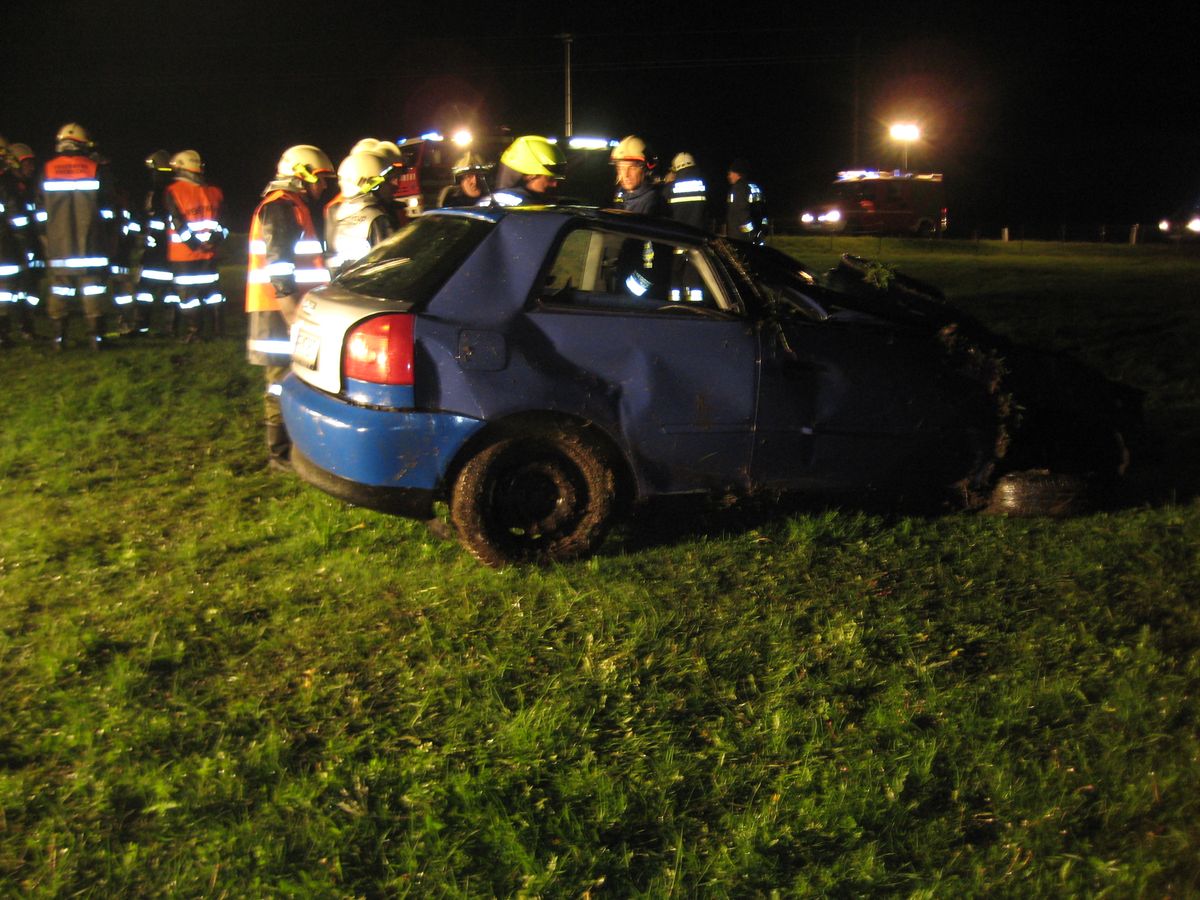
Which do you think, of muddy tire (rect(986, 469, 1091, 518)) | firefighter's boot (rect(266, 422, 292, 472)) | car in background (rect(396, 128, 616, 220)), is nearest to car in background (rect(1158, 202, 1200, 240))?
car in background (rect(396, 128, 616, 220))

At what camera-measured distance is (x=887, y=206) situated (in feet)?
109

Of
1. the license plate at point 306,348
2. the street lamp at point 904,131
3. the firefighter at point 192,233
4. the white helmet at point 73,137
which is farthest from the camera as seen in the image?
the street lamp at point 904,131

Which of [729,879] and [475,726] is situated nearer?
[729,879]

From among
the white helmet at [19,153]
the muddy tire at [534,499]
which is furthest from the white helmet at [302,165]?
the white helmet at [19,153]

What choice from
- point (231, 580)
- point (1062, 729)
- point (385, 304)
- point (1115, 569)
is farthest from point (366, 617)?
point (1115, 569)

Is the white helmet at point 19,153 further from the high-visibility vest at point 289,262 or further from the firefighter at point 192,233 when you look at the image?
the high-visibility vest at point 289,262

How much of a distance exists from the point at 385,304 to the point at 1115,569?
3.36m

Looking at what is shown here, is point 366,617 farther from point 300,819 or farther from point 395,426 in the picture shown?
point 300,819

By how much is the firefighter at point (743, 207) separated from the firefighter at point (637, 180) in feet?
9.58

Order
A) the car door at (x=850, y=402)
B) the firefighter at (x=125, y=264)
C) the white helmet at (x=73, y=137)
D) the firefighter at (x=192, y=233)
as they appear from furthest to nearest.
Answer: the firefighter at (x=125, y=264), the firefighter at (x=192, y=233), the white helmet at (x=73, y=137), the car door at (x=850, y=402)

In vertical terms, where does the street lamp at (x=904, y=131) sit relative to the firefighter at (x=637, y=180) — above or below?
above

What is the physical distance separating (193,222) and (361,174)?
456cm

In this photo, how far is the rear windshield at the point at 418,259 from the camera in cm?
496

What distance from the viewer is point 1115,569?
520cm
